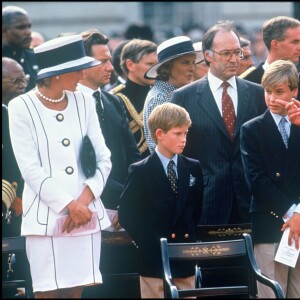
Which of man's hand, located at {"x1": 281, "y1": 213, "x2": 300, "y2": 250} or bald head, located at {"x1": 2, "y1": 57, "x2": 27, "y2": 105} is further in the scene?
bald head, located at {"x1": 2, "y1": 57, "x2": 27, "y2": 105}

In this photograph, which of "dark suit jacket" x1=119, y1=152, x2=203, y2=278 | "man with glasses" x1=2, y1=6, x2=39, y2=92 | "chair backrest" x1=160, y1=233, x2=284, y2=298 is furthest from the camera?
"man with glasses" x1=2, y1=6, x2=39, y2=92

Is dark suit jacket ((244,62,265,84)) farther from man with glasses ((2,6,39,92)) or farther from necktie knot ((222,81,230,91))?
man with glasses ((2,6,39,92))

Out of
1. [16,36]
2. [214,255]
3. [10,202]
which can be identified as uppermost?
[16,36]

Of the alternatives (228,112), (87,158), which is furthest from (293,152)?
(87,158)

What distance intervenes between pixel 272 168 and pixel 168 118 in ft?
2.50

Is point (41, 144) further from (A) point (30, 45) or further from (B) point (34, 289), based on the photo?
(A) point (30, 45)

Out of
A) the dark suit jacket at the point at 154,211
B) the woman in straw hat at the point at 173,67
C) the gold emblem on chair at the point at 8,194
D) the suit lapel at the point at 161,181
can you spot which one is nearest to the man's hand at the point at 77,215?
the dark suit jacket at the point at 154,211

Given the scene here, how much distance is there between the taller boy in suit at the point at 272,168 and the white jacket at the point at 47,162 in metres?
1.01

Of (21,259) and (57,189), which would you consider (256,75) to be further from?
(21,259)

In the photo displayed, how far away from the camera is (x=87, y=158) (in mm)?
8234

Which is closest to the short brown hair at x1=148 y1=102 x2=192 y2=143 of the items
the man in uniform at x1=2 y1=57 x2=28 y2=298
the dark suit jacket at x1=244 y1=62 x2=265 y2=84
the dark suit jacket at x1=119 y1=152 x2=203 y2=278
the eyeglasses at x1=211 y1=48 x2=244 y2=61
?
the dark suit jacket at x1=119 y1=152 x2=203 y2=278

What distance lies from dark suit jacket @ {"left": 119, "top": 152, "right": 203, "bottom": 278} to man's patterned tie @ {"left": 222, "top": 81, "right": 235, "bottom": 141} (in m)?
0.76

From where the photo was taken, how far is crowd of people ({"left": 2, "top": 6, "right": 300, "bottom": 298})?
8.06 m

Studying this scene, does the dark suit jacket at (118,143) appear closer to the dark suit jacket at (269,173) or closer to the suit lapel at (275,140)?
the dark suit jacket at (269,173)
